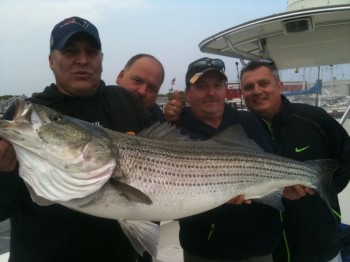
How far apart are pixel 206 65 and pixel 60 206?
199cm

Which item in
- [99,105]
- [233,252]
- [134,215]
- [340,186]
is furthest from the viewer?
[340,186]

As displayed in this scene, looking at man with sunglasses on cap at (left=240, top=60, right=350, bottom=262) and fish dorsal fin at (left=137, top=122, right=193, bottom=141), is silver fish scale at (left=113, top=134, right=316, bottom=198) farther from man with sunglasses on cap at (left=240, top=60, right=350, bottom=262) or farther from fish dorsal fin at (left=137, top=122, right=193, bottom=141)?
man with sunglasses on cap at (left=240, top=60, right=350, bottom=262)

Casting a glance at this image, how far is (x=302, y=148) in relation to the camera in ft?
12.6

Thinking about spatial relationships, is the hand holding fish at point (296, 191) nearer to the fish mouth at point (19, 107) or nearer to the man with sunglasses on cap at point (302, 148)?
the man with sunglasses on cap at point (302, 148)

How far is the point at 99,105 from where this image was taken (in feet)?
9.79

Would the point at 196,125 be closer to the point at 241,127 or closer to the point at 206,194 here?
the point at 241,127

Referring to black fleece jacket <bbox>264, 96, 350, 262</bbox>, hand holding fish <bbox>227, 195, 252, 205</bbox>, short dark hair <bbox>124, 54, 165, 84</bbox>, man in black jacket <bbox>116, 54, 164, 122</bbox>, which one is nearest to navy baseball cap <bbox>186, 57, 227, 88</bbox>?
man in black jacket <bbox>116, 54, 164, 122</bbox>

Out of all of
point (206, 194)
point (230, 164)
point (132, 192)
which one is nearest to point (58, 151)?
point (132, 192)

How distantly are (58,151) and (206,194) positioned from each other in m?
1.24

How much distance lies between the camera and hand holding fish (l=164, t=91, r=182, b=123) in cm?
364

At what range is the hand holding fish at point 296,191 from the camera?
3.46m

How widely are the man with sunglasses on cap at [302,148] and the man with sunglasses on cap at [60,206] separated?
5.50 ft

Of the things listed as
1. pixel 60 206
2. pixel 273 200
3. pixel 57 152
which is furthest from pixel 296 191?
pixel 57 152

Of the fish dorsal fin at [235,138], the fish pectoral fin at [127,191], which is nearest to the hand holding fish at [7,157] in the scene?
the fish pectoral fin at [127,191]
